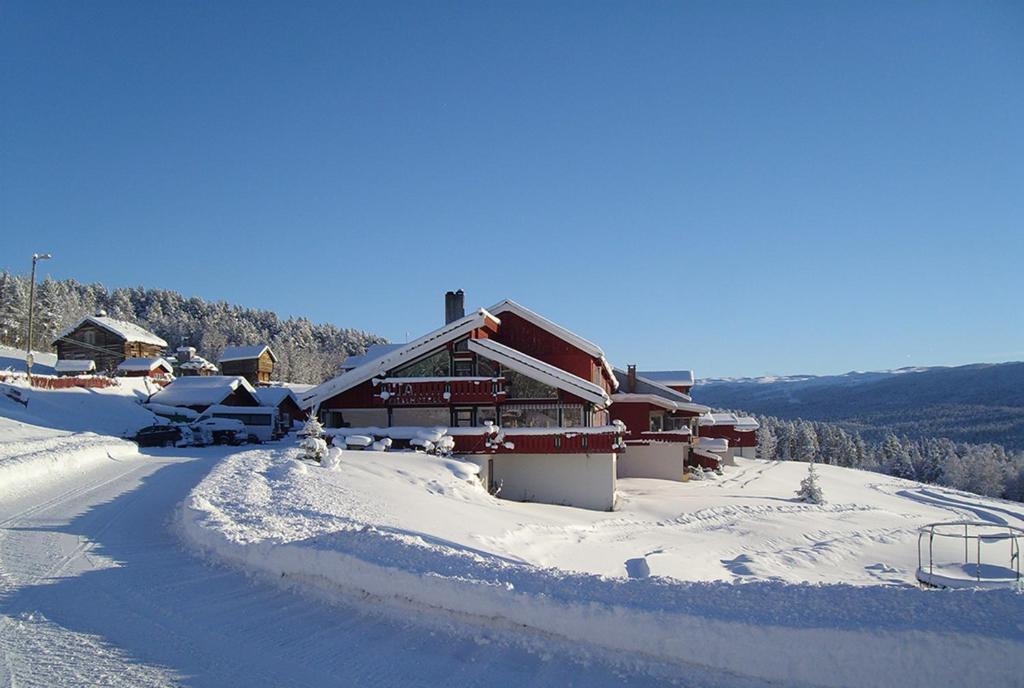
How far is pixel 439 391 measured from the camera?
29.4 meters

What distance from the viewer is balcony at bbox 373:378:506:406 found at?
1153 inches

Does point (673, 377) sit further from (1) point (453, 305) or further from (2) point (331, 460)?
(2) point (331, 460)

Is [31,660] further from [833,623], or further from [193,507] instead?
[833,623]

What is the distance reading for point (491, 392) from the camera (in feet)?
96.1

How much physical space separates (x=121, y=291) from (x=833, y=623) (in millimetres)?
161980

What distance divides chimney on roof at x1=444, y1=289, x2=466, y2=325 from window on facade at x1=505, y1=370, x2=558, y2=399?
22.2 ft

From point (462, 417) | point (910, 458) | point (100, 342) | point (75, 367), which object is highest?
point (100, 342)

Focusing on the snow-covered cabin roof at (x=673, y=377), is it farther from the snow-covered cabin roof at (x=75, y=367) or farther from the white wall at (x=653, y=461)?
the snow-covered cabin roof at (x=75, y=367)

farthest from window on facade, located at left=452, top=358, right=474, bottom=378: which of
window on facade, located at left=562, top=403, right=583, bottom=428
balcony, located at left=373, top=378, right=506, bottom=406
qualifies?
window on facade, located at left=562, top=403, right=583, bottom=428

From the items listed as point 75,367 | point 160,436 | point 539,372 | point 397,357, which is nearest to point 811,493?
point 539,372

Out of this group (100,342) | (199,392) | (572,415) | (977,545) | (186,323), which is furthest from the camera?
(186,323)

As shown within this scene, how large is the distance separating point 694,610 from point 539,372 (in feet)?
74.3

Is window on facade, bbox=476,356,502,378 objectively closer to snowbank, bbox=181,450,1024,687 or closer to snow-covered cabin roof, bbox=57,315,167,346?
snowbank, bbox=181,450,1024,687

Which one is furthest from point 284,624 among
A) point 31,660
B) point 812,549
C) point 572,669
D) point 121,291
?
point 121,291
